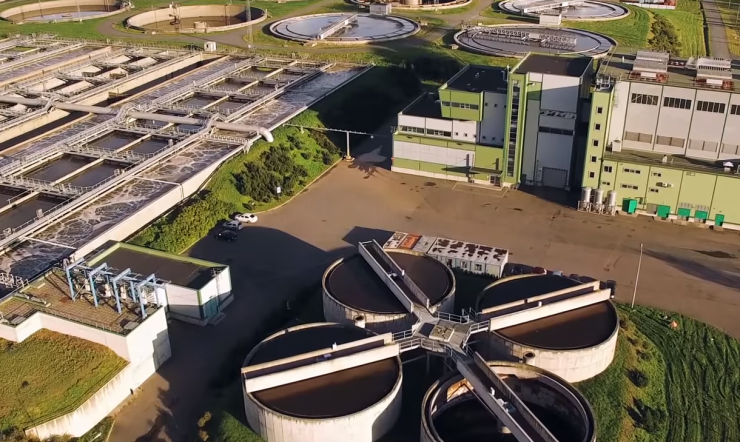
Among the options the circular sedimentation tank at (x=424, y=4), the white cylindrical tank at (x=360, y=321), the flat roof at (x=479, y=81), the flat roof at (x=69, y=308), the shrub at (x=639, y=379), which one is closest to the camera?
the shrub at (x=639, y=379)

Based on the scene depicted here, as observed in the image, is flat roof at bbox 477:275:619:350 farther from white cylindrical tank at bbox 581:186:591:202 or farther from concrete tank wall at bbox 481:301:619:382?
white cylindrical tank at bbox 581:186:591:202

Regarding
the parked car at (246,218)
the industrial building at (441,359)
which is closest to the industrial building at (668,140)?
the industrial building at (441,359)

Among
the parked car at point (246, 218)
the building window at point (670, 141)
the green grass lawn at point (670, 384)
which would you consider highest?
the building window at point (670, 141)

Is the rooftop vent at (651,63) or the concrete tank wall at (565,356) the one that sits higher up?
the rooftop vent at (651,63)

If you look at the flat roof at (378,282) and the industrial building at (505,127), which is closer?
the flat roof at (378,282)

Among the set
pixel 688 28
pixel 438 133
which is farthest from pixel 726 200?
pixel 688 28

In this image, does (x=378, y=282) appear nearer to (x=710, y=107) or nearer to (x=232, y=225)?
(x=232, y=225)

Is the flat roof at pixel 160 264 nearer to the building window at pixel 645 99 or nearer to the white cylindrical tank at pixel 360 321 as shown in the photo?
the white cylindrical tank at pixel 360 321
